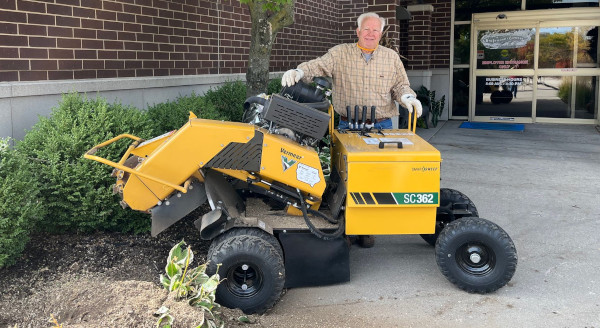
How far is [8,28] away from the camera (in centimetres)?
482

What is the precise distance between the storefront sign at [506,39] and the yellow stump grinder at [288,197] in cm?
1085

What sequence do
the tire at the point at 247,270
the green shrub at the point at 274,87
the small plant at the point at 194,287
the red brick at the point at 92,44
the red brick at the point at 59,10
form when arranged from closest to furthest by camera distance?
the small plant at the point at 194,287 → the tire at the point at 247,270 → the red brick at the point at 59,10 → the red brick at the point at 92,44 → the green shrub at the point at 274,87

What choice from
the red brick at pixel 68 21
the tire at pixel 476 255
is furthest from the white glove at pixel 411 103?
the red brick at pixel 68 21

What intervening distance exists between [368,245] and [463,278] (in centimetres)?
123

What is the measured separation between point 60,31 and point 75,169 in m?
1.78

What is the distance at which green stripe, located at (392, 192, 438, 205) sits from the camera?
13.4ft

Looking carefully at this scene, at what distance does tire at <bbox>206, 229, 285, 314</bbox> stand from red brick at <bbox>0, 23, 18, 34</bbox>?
257 cm

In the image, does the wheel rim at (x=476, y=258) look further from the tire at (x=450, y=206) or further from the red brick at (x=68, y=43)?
the red brick at (x=68, y=43)

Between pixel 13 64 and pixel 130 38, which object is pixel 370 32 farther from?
pixel 13 64

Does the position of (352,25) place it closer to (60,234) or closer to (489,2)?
(489,2)

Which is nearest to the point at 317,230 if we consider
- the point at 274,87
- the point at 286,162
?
the point at 286,162

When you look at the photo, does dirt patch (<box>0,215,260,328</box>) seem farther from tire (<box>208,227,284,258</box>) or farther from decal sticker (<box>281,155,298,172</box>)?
decal sticker (<box>281,155,298,172</box>)

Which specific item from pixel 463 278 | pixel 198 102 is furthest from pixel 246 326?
pixel 198 102

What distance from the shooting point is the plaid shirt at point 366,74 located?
5.28 meters
